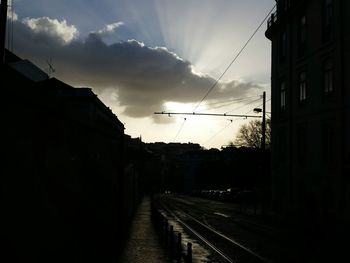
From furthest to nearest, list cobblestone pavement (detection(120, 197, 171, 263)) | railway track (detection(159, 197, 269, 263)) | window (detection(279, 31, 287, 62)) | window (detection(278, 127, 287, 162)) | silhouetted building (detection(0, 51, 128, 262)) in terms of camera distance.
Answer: window (detection(279, 31, 287, 62)) < window (detection(278, 127, 287, 162)) < railway track (detection(159, 197, 269, 263)) < cobblestone pavement (detection(120, 197, 171, 263)) < silhouetted building (detection(0, 51, 128, 262))

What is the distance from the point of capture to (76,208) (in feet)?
37.5

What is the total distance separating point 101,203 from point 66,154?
21.1ft

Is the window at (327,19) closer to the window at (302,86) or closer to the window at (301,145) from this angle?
the window at (302,86)

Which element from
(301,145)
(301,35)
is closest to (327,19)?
(301,35)

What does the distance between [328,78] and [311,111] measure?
9.71 feet

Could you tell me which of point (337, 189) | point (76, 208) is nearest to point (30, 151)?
point (76, 208)

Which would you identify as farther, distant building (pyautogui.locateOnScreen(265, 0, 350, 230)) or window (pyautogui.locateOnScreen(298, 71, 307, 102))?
window (pyautogui.locateOnScreen(298, 71, 307, 102))

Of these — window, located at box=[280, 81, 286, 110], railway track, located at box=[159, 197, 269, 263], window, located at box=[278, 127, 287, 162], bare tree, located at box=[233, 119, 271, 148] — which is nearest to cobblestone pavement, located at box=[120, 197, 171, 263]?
railway track, located at box=[159, 197, 269, 263]

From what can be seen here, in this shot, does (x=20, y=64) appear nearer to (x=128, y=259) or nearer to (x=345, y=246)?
(x=128, y=259)

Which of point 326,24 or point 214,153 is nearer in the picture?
point 326,24

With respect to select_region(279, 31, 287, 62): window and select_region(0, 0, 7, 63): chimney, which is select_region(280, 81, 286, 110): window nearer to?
select_region(279, 31, 287, 62): window

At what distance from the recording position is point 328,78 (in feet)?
102

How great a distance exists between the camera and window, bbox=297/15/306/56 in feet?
117

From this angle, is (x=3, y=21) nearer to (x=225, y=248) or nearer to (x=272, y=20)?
(x=225, y=248)
